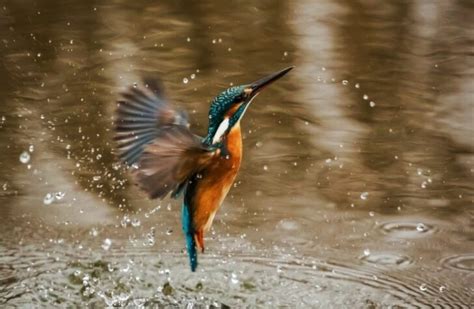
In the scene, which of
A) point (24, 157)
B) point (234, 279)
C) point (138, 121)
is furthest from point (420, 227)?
point (24, 157)

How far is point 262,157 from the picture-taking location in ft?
17.1

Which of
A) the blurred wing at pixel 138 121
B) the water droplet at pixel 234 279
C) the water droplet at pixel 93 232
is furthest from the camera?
the water droplet at pixel 93 232

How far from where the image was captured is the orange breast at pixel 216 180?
366 centimetres

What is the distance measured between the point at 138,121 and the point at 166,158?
1.16ft

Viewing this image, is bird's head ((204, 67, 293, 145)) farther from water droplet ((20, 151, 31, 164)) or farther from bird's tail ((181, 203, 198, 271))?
water droplet ((20, 151, 31, 164))

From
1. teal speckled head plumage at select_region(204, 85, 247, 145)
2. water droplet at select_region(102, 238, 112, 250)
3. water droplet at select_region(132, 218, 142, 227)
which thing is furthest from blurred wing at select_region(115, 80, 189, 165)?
water droplet at select_region(132, 218, 142, 227)

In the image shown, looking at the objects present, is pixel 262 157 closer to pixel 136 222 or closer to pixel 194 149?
pixel 136 222

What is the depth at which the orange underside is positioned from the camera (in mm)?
3660

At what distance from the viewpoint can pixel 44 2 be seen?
25.4 ft

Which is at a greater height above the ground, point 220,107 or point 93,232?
point 220,107

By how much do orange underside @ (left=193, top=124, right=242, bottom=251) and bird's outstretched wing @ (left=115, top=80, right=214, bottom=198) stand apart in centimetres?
6

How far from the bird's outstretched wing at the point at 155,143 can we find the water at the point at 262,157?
56 cm

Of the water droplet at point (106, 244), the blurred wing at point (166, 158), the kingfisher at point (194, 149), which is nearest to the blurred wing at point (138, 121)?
the kingfisher at point (194, 149)

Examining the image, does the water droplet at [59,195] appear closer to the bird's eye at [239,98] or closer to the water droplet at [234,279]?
the water droplet at [234,279]
